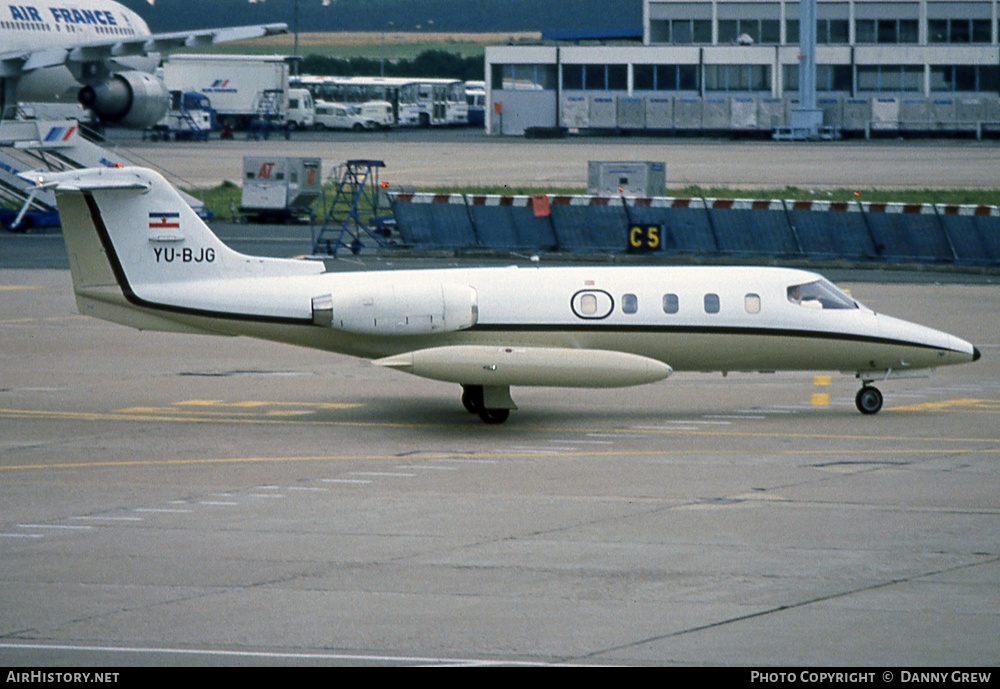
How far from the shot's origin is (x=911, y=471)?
2138cm

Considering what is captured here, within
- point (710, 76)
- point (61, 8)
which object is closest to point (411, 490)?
point (61, 8)

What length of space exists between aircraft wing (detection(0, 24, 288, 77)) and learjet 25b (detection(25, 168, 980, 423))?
4532 cm

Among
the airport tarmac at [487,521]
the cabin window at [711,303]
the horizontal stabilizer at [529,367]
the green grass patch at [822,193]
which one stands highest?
the green grass patch at [822,193]

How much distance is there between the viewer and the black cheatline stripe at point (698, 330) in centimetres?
2503

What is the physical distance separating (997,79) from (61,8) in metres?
71.9

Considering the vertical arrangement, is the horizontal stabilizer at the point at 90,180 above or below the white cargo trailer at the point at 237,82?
below

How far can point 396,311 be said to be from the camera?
24625 mm

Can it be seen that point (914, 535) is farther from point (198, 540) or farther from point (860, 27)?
point (860, 27)

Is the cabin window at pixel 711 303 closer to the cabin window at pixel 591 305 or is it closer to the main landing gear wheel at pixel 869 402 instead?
the cabin window at pixel 591 305

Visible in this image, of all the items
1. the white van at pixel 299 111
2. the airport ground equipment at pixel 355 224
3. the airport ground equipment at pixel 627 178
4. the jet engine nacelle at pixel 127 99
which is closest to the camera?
the airport ground equipment at pixel 355 224

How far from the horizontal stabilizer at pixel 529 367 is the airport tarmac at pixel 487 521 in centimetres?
96

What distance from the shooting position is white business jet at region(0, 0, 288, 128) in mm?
69812

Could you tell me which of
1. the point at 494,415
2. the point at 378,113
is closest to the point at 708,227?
the point at 494,415

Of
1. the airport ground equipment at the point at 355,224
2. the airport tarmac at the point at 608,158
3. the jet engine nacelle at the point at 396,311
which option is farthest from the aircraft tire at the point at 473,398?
the airport tarmac at the point at 608,158
